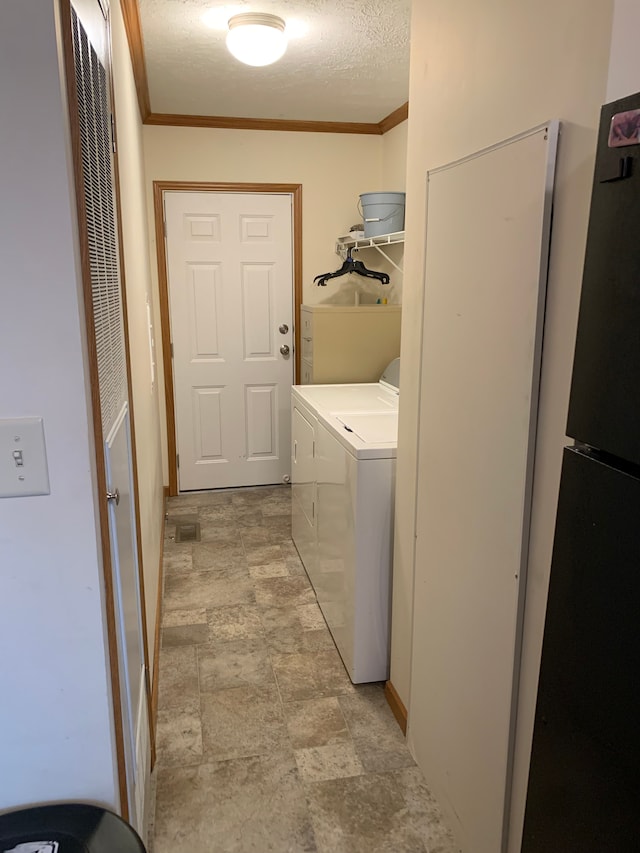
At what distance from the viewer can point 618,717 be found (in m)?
0.79

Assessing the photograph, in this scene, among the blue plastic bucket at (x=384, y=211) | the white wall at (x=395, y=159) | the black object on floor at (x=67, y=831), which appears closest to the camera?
the black object on floor at (x=67, y=831)

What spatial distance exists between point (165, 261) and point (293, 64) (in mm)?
1550

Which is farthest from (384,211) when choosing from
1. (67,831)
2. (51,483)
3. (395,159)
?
(67,831)

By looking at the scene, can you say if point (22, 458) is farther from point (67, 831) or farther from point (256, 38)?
point (256, 38)

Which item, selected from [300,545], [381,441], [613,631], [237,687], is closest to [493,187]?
[613,631]

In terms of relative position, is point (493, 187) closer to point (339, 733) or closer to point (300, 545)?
point (339, 733)

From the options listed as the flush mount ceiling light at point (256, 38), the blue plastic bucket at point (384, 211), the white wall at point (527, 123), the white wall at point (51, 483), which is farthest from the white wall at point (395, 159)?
the white wall at point (51, 483)

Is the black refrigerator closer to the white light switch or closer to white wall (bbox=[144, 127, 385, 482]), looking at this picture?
the white light switch

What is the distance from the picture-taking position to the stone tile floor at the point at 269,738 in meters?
1.74

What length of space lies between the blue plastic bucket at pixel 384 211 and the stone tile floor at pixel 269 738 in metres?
1.95

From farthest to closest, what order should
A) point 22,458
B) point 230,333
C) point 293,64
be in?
point 230,333, point 293,64, point 22,458

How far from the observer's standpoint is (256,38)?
2523mm

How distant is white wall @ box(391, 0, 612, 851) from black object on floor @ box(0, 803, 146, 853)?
0.82m

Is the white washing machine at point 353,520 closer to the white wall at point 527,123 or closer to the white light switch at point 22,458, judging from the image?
the white wall at point 527,123
